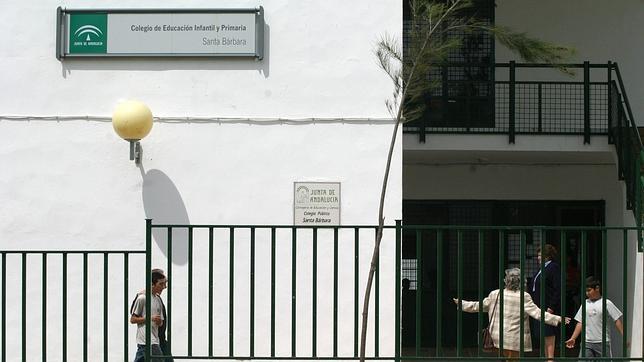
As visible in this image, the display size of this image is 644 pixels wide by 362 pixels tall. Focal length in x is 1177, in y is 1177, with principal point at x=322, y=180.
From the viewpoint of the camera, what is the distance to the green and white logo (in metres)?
13.8

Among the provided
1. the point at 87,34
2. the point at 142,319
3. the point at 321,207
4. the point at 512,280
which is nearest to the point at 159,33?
the point at 87,34

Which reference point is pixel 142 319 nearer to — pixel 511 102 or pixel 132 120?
pixel 132 120

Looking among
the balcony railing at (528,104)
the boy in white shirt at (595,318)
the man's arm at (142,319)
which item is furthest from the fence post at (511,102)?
the man's arm at (142,319)

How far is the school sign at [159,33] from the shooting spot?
13.7 meters

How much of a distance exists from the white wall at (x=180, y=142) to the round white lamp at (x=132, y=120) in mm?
505

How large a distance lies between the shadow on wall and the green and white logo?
1522mm

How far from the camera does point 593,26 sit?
19.0 meters

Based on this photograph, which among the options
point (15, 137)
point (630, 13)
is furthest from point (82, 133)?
point (630, 13)

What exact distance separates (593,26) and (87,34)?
29.2 feet

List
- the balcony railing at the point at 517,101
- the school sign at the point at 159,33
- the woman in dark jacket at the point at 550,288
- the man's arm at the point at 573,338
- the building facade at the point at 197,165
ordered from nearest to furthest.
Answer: the man's arm at the point at 573,338 < the building facade at the point at 197,165 < the school sign at the point at 159,33 < the woman in dark jacket at the point at 550,288 < the balcony railing at the point at 517,101

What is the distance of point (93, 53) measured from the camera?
45.1 ft

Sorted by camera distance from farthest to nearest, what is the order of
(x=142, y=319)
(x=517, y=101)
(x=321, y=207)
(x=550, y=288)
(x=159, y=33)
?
(x=517, y=101) < (x=550, y=288) < (x=159, y=33) < (x=321, y=207) < (x=142, y=319)

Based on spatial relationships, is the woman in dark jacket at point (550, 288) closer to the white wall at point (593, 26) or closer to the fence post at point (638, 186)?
the fence post at point (638, 186)

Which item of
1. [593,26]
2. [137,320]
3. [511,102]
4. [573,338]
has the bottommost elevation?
[573,338]
